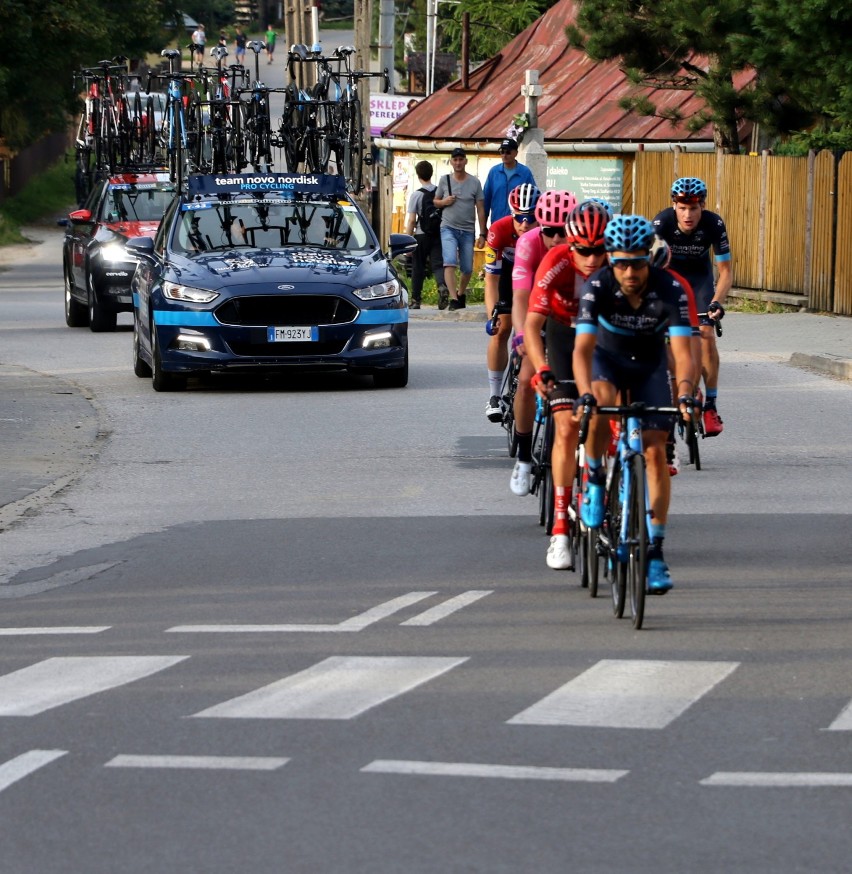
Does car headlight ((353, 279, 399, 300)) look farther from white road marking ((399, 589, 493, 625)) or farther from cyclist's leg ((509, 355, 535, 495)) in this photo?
white road marking ((399, 589, 493, 625))

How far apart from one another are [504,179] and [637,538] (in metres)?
15.4

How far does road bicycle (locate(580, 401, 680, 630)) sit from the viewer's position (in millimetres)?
8227

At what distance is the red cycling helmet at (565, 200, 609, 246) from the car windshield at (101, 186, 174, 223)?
18204mm

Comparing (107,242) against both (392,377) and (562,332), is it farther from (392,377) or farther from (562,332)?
(562,332)

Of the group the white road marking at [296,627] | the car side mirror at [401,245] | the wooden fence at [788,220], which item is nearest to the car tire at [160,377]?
the car side mirror at [401,245]

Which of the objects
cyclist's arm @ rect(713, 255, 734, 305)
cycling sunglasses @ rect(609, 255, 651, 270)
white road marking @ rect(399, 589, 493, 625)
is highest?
cycling sunglasses @ rect(609, 255, 651, 270)

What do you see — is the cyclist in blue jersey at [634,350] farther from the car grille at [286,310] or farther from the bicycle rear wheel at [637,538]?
the car grille at [286,310]

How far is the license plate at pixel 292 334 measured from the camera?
1769 centimetres

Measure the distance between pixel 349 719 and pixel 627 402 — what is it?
2578 millimetres

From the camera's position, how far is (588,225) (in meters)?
9.33

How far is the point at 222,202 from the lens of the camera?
19.4m

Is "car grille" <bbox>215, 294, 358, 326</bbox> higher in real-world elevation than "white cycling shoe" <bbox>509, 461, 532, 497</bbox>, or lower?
higher

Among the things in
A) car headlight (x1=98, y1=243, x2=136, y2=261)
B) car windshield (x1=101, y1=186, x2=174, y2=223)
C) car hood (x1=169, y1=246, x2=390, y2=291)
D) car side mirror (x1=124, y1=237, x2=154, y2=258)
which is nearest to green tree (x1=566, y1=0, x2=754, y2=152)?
car windshield (x1=101, y1=186, x2=174, y2=223)

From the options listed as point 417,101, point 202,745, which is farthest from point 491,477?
point 417,101
